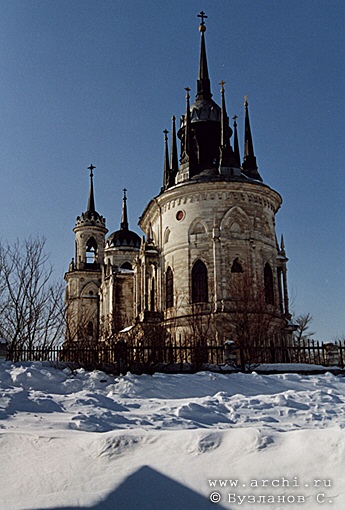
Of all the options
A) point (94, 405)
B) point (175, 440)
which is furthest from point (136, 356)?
point (175, 440)

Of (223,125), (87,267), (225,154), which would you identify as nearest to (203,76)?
(223,125)

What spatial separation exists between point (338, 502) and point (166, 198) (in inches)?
1161

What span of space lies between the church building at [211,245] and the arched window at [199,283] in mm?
52

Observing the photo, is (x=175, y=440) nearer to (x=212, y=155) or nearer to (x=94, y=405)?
(x=94, y=405)

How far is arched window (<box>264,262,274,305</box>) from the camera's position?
32969 millimetres

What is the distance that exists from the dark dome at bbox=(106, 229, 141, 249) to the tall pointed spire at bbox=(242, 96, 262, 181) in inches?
790

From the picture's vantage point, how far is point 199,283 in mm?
32094

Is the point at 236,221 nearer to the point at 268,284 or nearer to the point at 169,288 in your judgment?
the point at 268,284

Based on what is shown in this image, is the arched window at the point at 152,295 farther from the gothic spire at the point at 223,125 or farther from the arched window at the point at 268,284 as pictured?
the gothic spire at the point at 223,125

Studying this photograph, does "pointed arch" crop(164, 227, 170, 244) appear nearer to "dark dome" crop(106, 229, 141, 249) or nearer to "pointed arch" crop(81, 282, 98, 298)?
"dark dome" crop(106, 229, 141, 249)

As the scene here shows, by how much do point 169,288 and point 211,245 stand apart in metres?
3.92

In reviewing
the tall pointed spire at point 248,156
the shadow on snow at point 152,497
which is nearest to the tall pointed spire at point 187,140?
the tall pointed spire at point 248,156

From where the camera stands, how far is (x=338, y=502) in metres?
5.76

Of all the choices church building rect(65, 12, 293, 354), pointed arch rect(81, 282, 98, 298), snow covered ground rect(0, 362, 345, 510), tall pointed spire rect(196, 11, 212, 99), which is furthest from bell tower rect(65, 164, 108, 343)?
snow covered ground rect(0, 362, 345, 510)
